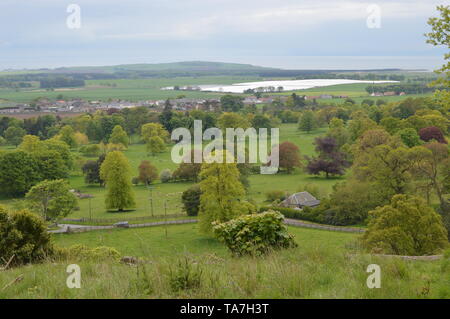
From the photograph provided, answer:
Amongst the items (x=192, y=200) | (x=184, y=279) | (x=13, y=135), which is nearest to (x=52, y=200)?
(x=192, y=200)

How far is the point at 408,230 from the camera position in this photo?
26.3 meters

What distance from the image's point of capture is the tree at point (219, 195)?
38344mm

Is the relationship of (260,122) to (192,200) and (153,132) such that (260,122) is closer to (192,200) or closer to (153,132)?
(153,132)

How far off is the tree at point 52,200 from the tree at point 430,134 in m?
55.1

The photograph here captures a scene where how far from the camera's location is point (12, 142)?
4075 inches

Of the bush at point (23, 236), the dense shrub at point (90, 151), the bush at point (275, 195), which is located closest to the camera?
the bush at point (23, 236)

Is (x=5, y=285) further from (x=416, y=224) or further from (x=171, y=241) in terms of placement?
(x=171, y=241)

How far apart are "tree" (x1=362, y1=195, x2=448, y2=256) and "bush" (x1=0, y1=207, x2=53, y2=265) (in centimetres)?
1646

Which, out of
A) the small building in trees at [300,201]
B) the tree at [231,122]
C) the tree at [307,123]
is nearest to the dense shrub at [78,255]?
the small building in trees at [300,201]

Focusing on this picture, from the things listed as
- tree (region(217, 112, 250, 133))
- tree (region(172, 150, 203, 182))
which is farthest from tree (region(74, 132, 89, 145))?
tree (region(172, 150, 203, 182))

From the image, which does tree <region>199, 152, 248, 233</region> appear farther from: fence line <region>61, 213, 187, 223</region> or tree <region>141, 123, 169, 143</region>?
tree <region>141, 123, 169, 143</region>

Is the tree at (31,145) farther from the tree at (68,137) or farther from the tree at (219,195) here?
the tree at (219,195)

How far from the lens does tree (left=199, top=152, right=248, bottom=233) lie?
38344 millimetres
